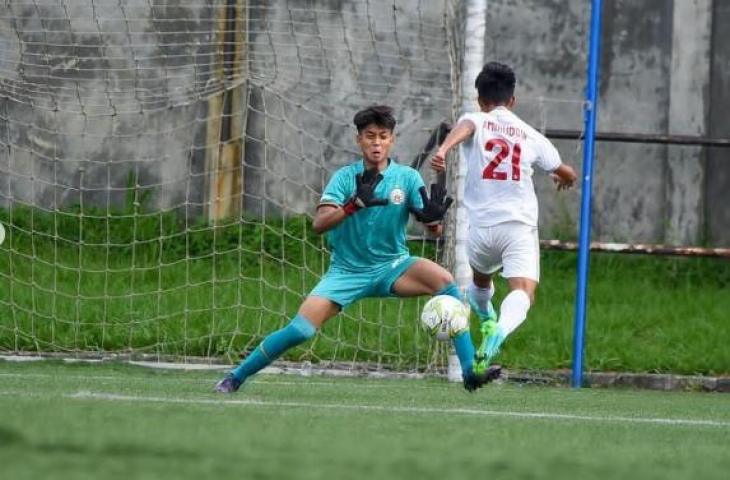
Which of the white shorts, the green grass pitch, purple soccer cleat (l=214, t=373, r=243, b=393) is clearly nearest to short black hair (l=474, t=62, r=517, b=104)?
the white shorts

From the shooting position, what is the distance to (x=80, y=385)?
329 inches

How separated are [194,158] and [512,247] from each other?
5.21 m

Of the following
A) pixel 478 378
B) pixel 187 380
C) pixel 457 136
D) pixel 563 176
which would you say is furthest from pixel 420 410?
pixel 187 380

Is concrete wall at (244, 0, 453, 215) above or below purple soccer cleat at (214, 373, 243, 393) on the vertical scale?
above

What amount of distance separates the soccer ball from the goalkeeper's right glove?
538 millimetres

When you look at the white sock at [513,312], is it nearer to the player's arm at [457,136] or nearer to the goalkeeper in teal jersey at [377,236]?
the goalkeeper in teal jersey at [377,236]

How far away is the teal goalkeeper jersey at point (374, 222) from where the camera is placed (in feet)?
27.5

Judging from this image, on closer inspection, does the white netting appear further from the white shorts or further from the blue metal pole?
the white shorts

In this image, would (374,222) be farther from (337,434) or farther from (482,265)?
(337,434)

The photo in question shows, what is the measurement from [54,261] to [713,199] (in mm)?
5525

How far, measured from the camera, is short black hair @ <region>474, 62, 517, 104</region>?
890cm

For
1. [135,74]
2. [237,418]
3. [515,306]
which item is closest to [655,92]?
[135,74]

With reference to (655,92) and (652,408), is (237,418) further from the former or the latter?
(655,92)

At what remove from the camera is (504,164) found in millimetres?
8844
